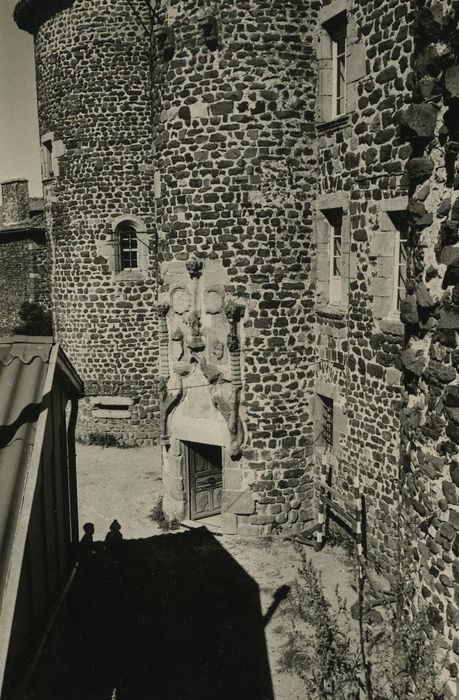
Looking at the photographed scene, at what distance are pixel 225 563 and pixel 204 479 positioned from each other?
1880 mm

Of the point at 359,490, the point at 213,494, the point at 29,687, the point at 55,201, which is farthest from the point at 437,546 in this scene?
the point at 55,201

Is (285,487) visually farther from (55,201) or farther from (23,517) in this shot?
Result: (55,201)

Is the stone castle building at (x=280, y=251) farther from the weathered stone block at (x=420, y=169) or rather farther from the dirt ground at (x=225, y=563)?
the weathered stone block at (x=420, y=169)

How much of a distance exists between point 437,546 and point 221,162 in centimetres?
698

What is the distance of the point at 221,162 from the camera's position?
9500 millimetres

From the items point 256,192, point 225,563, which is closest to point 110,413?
point 225,563

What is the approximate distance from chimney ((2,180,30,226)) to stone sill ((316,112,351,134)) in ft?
55.9

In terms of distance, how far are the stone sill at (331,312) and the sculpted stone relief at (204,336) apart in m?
1.25

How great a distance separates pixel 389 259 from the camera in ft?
26.8

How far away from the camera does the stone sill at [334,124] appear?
8698mm

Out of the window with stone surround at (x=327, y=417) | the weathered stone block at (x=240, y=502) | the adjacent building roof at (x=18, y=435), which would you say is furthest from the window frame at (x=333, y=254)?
the adjacent building roof at (x=18, y=435)

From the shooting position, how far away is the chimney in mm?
23484

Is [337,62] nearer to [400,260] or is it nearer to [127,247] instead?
[400,260]

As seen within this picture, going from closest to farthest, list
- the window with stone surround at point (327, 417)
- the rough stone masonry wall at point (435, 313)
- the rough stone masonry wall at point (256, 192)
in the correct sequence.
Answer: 1. the rough stone masonry wall at point (435, 313)
2. the rough stone masonry wall at point (256, 192)
3. the window with stone surround at point (327, 417)
